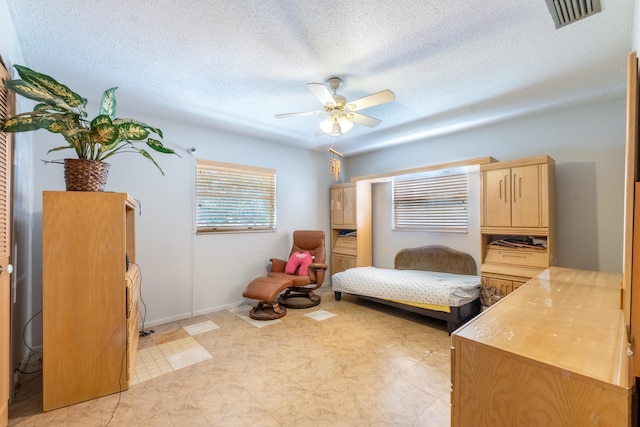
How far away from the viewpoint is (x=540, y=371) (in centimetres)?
97

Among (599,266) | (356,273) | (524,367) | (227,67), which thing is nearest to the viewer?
(524,367)

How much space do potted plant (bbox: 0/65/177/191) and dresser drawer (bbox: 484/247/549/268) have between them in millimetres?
3647

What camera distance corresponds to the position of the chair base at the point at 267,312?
3491mm

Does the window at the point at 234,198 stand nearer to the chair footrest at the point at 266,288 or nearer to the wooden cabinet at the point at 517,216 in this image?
the chair footrest at the point at 266,288

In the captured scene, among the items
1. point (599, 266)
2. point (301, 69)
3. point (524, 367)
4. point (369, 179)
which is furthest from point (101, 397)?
point (599, 266)

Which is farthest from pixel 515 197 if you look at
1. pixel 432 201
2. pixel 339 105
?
pixel 339 105

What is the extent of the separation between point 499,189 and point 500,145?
0.81m

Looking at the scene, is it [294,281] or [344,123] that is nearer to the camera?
[344,123]

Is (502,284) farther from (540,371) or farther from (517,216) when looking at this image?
(540,371)

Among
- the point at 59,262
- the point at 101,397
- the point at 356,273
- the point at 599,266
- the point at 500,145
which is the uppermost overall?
the point at 500,145

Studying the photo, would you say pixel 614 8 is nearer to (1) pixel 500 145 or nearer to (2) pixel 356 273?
(1) pixel 500 145

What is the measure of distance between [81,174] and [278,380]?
2141 millimetres

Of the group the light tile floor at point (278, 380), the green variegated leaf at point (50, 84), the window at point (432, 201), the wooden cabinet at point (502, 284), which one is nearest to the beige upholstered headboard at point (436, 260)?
the window at point (432, 201)

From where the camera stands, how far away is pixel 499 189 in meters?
3.26
